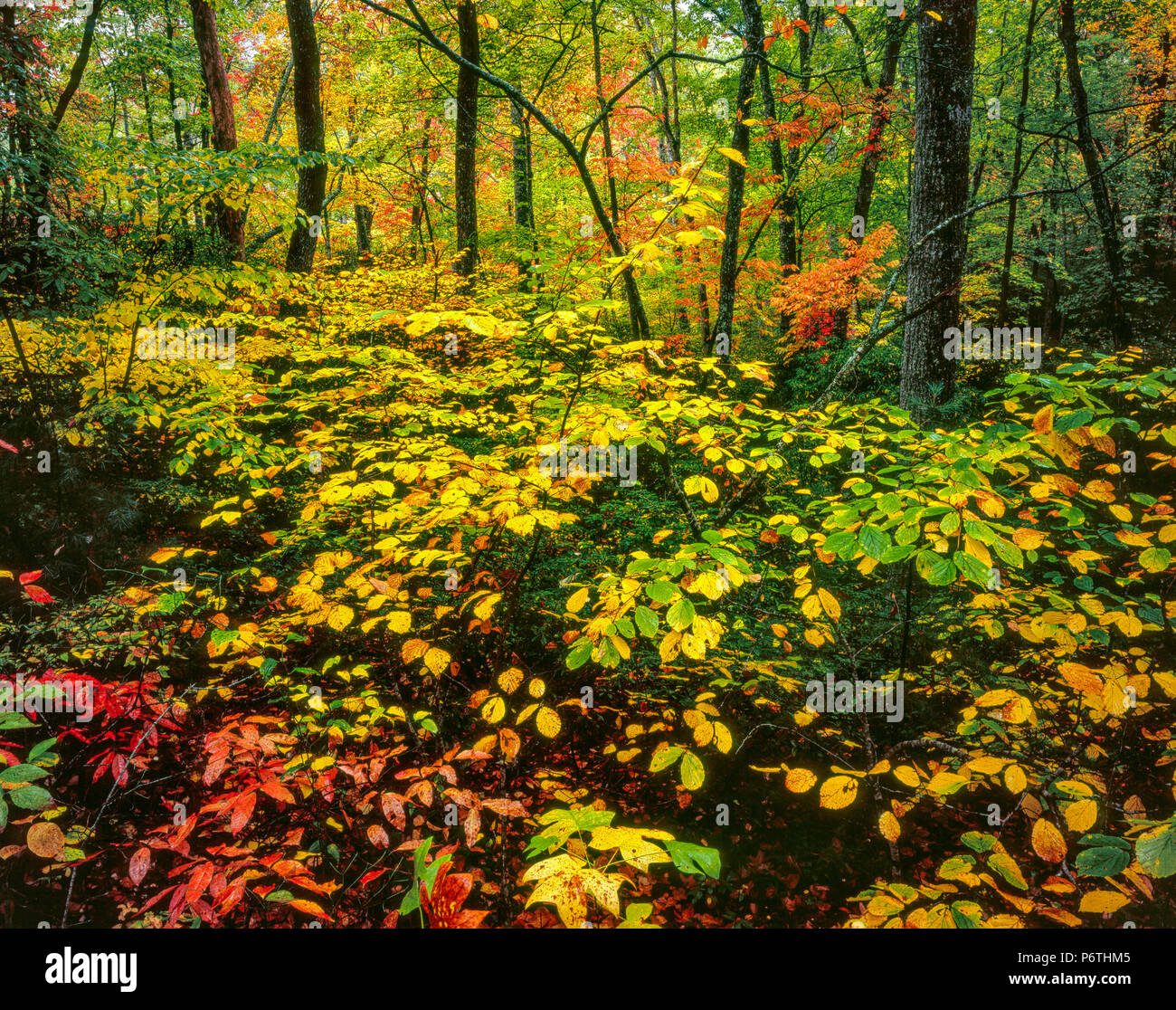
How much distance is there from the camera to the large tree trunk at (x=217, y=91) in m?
8.19

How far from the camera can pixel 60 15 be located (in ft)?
28.1

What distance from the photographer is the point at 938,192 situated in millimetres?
5012

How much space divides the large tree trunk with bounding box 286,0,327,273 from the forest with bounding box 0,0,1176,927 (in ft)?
0.16

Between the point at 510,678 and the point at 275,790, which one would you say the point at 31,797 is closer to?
the point at 275,790

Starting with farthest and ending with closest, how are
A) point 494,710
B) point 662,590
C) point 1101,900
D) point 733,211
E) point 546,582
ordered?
point 733,211 < point 546,582 < point 494,710 < point 662,590 < point 1101,900

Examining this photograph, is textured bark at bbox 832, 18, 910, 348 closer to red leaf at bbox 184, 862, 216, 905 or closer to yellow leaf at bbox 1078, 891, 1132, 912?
yellow leaf at bbox 1078, 891, 1132, 912

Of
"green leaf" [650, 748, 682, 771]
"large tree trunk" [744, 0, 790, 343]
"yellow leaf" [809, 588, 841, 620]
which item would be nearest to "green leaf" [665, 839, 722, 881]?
"green leaf" [650, 748, 682, 771]

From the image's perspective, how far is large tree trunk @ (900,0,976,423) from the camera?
476 centimetres

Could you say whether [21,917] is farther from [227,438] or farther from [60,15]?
[60,15]

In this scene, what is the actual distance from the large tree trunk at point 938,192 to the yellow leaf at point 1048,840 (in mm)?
4296

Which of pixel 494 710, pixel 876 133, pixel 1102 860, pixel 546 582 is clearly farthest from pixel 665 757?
pixel 876 133

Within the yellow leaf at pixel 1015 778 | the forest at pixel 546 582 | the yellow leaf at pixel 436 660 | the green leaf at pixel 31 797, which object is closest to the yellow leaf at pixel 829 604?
the forest at pixel 546 582

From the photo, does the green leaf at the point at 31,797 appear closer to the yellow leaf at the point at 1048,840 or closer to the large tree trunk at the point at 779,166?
the yellow leaf at the point at 1048,840

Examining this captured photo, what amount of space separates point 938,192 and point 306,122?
846 centimetres
